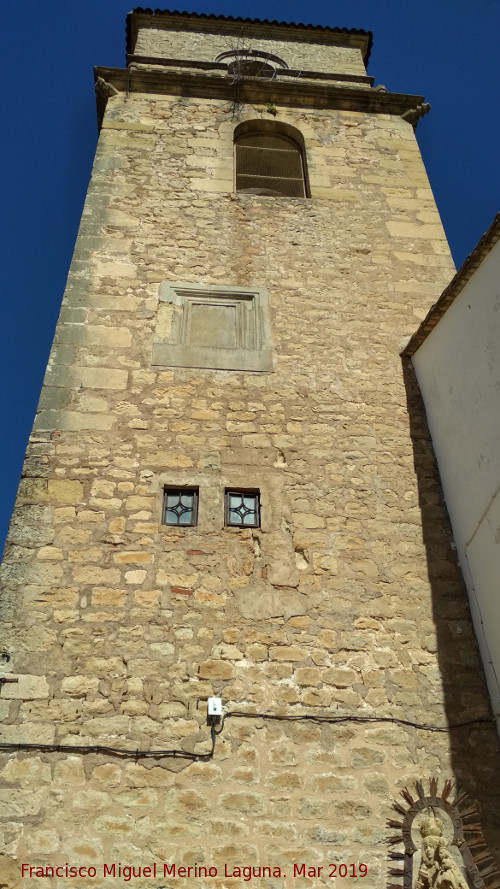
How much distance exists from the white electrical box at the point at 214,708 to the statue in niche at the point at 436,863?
111cm

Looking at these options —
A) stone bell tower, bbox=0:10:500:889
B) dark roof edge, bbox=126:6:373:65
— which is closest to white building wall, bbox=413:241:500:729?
stone bell tower, bbox=0:10:500:889

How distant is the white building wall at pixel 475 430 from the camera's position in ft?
13.2

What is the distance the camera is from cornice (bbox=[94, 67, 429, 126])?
7.74 metres

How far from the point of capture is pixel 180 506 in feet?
14.6

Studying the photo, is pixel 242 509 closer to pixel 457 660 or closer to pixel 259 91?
pixel 457 660

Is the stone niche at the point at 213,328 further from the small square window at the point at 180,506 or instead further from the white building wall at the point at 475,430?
the white building wall at the point at 475,430

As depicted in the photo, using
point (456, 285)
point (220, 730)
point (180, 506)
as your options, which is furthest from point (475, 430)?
point (220, 730)

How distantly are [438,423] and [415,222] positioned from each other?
258 centimetres

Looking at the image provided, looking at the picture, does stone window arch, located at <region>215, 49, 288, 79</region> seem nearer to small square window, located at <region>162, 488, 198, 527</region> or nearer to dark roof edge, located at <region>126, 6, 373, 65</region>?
dark roof edge, located at <region>126, 6, 373, 65</region>

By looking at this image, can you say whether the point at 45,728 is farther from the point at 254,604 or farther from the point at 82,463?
the point at 82,463

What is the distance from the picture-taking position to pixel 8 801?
335cm

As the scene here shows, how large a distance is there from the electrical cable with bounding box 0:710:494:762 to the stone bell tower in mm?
11

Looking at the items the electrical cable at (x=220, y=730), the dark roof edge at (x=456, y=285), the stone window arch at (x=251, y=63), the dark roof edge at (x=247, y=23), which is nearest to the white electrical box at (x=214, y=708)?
the electrical cable at (x=220, y=730)

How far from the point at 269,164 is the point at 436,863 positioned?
21.8 feet
